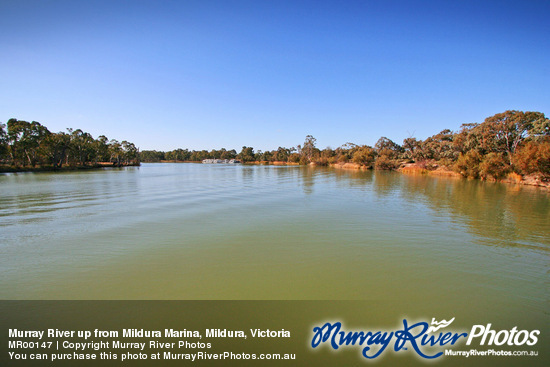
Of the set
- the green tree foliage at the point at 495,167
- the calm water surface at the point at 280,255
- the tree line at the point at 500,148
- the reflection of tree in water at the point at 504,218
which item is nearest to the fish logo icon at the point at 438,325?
the calm water surface at the point at 280,255

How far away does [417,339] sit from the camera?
15.1ft

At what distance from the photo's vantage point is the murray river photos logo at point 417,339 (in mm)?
4422

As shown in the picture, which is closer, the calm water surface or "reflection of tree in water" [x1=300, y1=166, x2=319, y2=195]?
the calm water surface

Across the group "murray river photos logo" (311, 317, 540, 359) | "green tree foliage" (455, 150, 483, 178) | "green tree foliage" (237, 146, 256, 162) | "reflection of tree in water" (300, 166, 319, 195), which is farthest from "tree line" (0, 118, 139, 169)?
"green tree foliage" (237, 146, 256, 162)

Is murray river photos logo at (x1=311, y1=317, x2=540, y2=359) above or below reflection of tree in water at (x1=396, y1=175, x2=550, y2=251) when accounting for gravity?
below

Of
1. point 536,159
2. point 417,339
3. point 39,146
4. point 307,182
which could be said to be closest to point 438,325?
point 417,339

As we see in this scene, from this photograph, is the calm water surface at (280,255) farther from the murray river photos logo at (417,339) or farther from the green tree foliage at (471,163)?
the green tree foliage at (471,163)

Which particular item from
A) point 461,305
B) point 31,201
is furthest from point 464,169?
point 31,201

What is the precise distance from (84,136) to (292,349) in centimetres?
10860

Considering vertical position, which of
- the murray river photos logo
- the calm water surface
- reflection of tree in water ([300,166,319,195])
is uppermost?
reflection of tree in water ([300,166,319,195])

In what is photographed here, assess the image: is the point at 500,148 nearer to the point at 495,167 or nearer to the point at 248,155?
the point at 495,167

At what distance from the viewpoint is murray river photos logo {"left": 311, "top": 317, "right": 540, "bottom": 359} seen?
14.5 ft

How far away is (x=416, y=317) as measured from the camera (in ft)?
16.8

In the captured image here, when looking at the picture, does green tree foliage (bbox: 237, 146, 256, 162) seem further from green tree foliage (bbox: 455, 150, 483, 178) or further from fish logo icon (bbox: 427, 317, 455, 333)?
Answer: fish logo icon (bbox: 427, 317, 455, 333)
